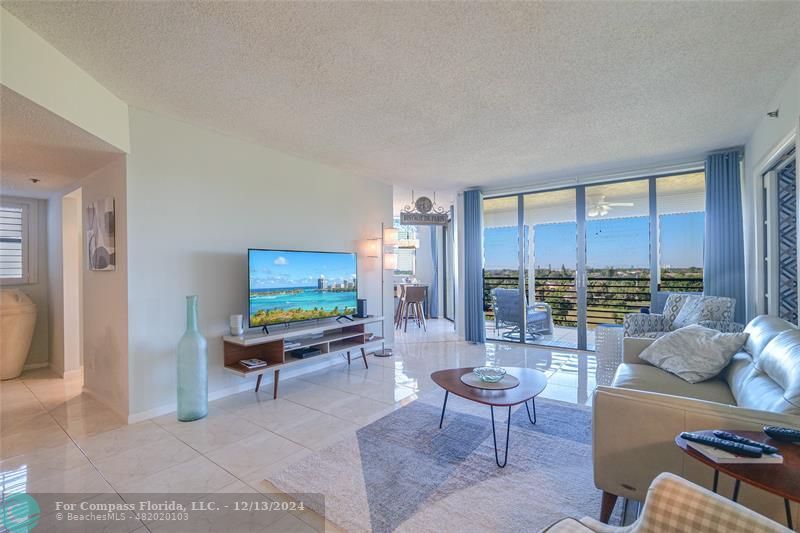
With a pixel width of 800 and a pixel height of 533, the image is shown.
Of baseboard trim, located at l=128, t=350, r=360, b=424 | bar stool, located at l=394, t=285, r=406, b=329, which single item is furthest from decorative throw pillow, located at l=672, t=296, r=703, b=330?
bar stool, located at l=394, t=285, r=406, b=329

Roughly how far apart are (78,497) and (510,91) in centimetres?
369

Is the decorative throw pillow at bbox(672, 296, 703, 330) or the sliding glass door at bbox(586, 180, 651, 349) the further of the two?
the sliding glass door at bbox(586, 180, 651, 349)

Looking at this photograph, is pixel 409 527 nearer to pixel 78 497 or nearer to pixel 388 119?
pixel 78 497

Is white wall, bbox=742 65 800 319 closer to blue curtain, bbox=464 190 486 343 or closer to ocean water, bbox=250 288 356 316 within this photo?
blue curtain, bbox=464 190 486 343

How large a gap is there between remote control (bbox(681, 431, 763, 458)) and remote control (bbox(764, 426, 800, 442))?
18cm

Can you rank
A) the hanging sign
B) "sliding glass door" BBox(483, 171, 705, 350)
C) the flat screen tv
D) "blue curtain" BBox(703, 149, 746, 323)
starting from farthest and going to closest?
1. the hanging sign
2. "sliding glass door" BBox(483, 171, 705, 350)
3. "blue curtain" BBox(703, 149, 746, 323)
4. the flat screen tv

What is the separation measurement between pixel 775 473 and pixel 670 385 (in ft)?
4.58

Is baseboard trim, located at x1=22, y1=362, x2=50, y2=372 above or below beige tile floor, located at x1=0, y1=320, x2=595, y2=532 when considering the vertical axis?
above

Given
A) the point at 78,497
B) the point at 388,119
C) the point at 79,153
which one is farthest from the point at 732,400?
the point at 79,153

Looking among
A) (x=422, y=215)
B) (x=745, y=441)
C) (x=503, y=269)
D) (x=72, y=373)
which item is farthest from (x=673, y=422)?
(x=72, y=373)

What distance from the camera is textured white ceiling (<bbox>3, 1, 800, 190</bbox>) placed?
1791 millimetres

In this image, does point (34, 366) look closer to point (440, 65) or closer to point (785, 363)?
point (440, 65)

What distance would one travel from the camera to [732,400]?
203cm

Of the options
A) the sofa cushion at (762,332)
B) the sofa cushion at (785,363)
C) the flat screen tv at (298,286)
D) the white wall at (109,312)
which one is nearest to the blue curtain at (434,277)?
the flat screen tv at (298,286)
